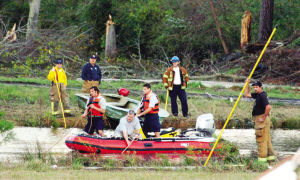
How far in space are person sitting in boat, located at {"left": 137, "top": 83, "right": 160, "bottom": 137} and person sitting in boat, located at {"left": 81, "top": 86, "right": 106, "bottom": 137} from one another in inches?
33.6

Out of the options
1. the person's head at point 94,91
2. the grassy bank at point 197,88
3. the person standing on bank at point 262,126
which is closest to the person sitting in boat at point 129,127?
the person's head at point 94,91

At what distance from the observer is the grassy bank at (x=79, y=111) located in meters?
16.1

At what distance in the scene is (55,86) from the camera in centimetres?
1636

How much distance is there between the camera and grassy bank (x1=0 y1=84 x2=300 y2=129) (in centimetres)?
1606

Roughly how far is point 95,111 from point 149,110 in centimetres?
125

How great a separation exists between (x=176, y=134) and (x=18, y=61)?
1739 centimetres

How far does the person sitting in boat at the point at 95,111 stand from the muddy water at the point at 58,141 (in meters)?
0.74

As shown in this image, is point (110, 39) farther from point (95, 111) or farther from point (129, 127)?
point (129, 127)

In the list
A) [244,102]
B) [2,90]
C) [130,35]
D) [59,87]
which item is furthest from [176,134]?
[130,35]

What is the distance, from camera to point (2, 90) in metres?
20.7

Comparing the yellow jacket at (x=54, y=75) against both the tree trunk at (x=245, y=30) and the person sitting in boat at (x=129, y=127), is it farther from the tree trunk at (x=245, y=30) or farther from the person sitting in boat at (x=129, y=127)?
the tree trunk at (x=245, y=30)

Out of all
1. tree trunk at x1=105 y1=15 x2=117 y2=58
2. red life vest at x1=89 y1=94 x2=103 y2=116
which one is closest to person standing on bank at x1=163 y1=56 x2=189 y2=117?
red life vest at x1=89 y1=94 x2=103 y2=116

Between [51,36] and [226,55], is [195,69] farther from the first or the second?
[51,36]

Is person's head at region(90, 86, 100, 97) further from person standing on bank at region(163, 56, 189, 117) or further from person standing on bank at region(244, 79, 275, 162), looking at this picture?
person standing on bank at region(163, 56, 189, 117)
